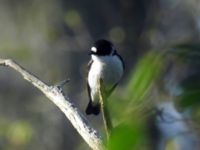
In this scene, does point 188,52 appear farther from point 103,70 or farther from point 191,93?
point 103,70

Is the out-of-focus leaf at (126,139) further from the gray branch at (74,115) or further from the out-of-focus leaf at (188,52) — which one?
the gray branch at (74,115)

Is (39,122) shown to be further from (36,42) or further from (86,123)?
(86,123)

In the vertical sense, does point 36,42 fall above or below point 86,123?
above

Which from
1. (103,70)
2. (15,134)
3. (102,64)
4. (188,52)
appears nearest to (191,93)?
(188,52)

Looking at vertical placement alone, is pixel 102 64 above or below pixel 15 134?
below

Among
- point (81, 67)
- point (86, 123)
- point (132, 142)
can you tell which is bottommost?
point (132, 142)

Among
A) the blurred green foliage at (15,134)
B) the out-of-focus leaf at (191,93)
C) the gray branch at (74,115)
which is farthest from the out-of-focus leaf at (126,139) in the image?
the blurred green foliage at (15,134)

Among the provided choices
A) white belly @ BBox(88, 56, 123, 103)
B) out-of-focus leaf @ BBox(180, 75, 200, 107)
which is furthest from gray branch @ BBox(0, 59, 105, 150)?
white belly @ BBox(88, 56, 123, 103)

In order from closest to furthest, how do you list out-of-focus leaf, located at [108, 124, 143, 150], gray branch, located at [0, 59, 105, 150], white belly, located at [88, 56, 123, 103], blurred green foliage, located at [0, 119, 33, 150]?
1. out-of-focus leaf, located at [108, 124, 143, 150]
2. gray branch, located at [0, 59, 105, 150]
3. white belly, located at [88, 56, 123, 103]
4. blurred green foliage, located at [0, 119, 33, 150]

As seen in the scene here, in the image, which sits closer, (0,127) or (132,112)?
(132,112)

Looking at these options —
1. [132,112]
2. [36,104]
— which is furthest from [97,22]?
[132,112]

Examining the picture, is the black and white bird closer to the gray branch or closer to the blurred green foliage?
the gray branch
